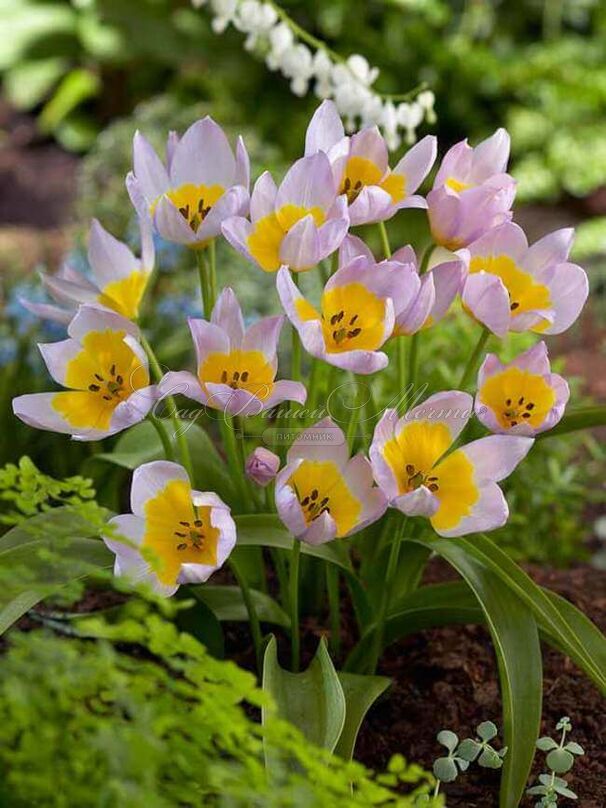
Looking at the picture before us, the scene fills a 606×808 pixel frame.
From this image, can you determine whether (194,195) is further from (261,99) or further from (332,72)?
(261,99)

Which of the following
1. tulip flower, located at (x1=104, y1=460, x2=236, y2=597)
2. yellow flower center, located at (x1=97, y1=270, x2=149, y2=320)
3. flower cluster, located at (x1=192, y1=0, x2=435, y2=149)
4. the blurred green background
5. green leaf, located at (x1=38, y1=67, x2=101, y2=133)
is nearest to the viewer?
tulip flower, located at (x1=104, y1=460, x2=236, y2=597)

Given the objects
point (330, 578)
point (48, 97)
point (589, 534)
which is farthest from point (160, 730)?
point (48, 97)

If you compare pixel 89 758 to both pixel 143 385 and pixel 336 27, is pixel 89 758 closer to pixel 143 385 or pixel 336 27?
pixel 143 385

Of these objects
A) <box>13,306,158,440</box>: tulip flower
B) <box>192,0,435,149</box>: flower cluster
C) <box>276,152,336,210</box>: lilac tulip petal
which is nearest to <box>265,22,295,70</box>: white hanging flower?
<box>192,0,435,149</box>: flower cluster

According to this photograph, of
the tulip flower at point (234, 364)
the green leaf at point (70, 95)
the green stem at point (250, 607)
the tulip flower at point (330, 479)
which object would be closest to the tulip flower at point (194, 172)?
the tulip flower at point (234, 364)

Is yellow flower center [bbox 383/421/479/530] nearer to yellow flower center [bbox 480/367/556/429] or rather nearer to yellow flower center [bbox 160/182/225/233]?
yellow flower center [bbox 480/367/556/429]

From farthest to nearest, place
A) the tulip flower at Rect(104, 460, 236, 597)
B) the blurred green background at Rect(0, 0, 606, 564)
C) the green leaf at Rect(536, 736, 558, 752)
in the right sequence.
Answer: the blurred green background at Rect(0, 0, 606, 564) → the green leaf at Rect(536, 736, 558, 752) → the tulip flower at Rect(104, 460, 236, 597)

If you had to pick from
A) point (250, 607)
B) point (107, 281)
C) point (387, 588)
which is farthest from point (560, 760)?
point (107, 281)
